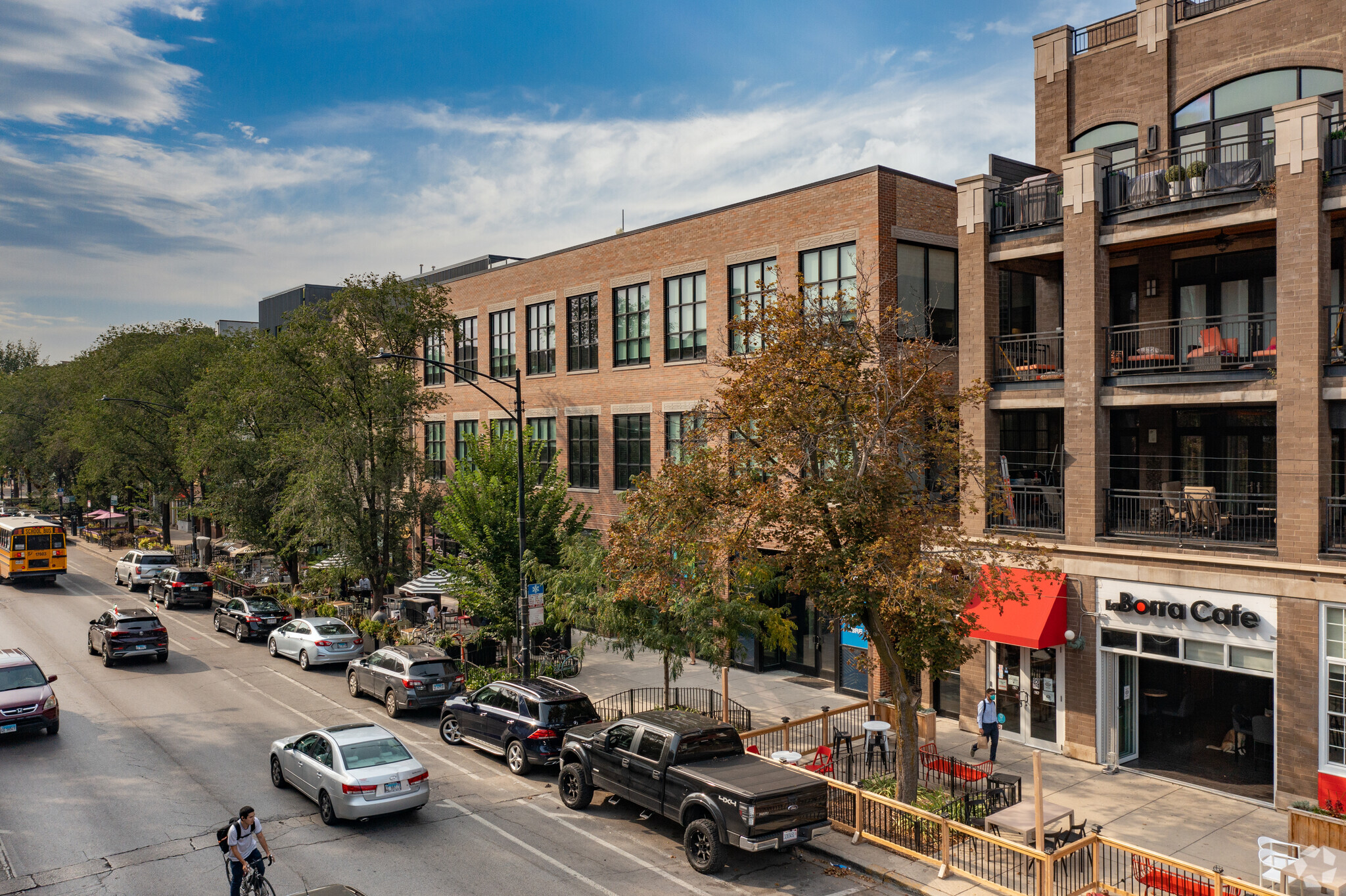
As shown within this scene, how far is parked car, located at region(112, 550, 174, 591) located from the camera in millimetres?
44469

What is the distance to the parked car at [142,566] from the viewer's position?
4447 cm

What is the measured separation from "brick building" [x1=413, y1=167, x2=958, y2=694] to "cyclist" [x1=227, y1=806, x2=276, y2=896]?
9.89 m

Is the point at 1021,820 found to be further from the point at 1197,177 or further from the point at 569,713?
the point at 1197,177

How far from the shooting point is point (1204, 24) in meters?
21.7

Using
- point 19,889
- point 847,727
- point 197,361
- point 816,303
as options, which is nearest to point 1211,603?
point 847,727

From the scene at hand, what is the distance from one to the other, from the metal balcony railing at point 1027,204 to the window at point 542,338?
1976 cm

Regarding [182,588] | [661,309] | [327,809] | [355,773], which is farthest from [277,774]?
[182,588]

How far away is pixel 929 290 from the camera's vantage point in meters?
25.8

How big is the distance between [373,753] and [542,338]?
80.5 feet

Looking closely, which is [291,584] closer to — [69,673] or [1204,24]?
[69,673]

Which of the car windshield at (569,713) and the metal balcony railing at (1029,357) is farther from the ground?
the metal balcony railing at (1029,357)

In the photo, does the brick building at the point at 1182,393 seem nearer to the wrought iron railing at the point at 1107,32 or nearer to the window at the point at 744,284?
the wrought iron railing at the point at 1107,32

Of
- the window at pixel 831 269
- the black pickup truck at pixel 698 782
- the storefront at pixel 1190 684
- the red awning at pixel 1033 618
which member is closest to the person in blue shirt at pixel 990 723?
the red awning at pixel 1033 618

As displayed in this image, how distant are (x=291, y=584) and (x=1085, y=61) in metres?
37.8
